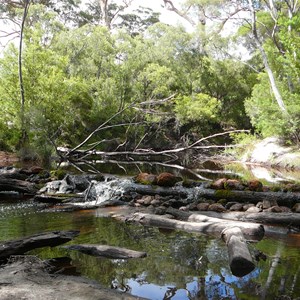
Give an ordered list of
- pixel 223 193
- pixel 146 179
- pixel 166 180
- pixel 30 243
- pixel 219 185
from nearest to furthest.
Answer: pixel 30 243 → pixel 223 193 → pixel 219 185 → pixel 166 180 → pixel 146 179

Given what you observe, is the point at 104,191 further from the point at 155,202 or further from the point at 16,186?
the point at 16,186

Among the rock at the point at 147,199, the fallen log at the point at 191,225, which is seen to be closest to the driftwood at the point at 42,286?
the fallen log at the point at 191,225

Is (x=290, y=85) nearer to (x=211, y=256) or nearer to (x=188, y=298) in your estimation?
(x=211, y=256)

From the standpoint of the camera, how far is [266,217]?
7031 mm

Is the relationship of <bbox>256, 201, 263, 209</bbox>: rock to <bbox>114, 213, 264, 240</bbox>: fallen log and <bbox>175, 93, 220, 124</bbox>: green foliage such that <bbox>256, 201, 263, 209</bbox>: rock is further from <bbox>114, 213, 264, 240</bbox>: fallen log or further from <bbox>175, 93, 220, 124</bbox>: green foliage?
<bbox>175, 93, 220, 124</bbox>: green foliage

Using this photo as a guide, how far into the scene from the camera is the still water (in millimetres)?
3740

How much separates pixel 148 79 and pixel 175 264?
2585 centimetres

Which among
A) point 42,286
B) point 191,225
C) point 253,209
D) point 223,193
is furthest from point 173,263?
point 223,193

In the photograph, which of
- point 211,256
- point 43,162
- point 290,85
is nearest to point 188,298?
point 211,256

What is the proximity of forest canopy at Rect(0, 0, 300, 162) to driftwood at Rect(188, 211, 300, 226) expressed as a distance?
42.4 feet

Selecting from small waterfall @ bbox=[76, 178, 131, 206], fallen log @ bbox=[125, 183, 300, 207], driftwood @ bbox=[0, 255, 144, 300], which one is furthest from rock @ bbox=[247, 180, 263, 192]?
driftwood @ bbox=[0, 255, 144, 300]

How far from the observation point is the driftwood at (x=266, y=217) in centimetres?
678

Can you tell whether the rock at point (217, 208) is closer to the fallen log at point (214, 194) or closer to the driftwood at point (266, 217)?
the driftwood at point (266, 217)

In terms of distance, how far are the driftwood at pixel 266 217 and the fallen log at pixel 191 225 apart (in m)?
1.08
